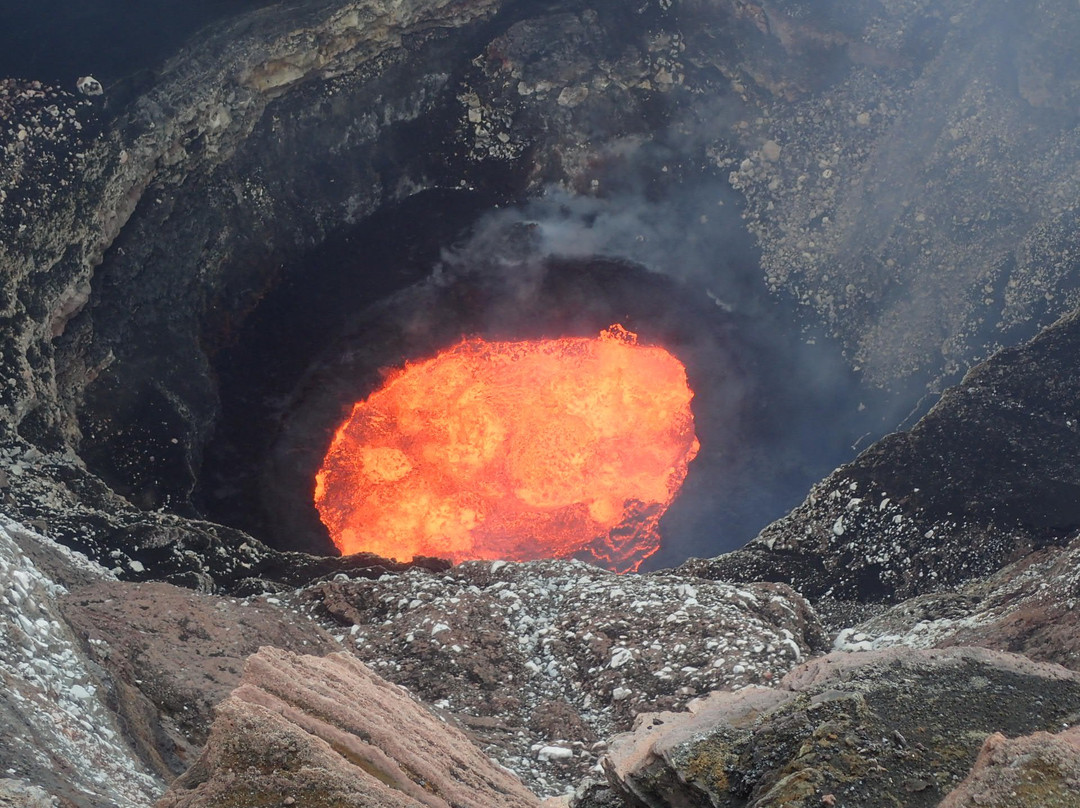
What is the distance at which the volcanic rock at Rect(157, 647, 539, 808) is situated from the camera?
6125mm

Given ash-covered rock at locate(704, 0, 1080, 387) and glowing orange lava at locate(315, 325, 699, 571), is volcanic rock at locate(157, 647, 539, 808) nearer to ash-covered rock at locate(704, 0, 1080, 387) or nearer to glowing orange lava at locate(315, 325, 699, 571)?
glowing orange lava at locate(315, 325, 699, 571)

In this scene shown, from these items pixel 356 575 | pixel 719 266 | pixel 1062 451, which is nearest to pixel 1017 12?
pixel 719 266

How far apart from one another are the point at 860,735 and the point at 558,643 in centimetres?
759

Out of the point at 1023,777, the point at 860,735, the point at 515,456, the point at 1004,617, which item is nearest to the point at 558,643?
the point at 1004,617

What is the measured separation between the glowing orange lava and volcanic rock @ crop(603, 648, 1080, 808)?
10995mm

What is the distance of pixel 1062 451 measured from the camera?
611 inches

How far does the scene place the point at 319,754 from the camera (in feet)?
20.9

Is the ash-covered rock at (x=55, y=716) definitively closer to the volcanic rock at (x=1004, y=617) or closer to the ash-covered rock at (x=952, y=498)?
the volcanic rock at (x=1004, y=617)

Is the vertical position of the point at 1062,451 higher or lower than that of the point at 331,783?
higher

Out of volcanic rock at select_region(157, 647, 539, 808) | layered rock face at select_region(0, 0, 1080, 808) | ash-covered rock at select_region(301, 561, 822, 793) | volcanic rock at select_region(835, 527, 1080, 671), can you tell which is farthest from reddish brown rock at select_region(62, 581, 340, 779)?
volcanic rock at select_region(835, 527, 1080, 671)

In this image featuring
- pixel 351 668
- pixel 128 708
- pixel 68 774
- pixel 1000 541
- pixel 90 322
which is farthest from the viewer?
pixel 90 322

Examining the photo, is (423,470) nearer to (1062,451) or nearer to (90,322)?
(90,322)

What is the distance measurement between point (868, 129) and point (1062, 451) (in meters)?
9.56

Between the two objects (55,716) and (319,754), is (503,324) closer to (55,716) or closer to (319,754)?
(55,716)
